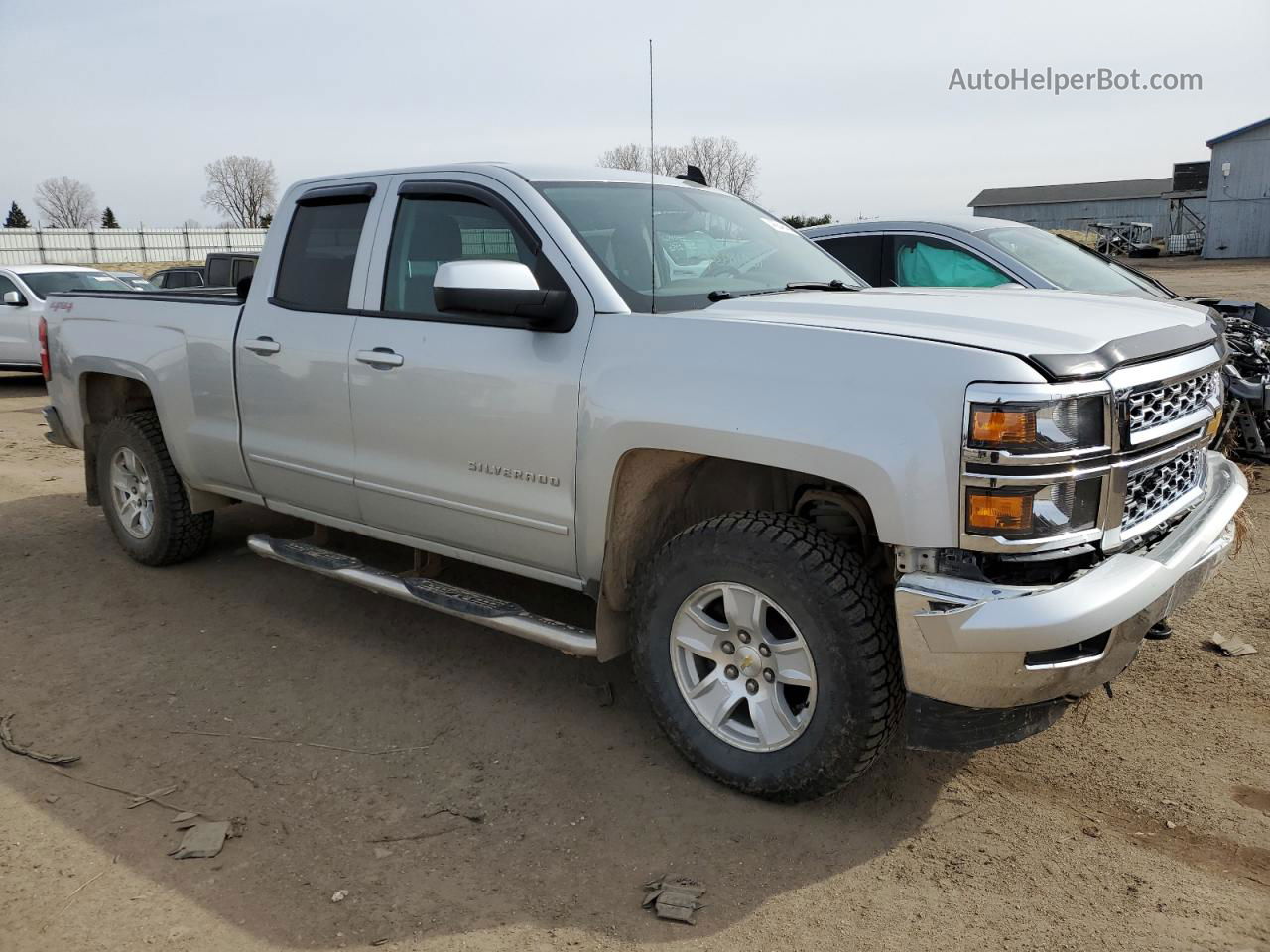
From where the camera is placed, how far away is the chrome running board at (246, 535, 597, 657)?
361cm

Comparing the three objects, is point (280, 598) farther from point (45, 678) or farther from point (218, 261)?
point (218, 261)

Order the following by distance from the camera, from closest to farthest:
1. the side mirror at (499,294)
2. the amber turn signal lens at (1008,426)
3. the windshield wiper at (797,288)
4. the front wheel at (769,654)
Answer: the amber turn signal lens at (1008,426)
the front wheel at (769,654)
the side mirror at (499,294)
the windshield wiper at (797,288)

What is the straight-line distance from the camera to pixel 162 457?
546cm

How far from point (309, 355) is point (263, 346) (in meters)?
0.35

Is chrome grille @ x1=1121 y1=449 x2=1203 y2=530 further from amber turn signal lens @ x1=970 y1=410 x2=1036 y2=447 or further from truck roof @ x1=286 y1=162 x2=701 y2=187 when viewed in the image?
truck roof @ x1=286 y1=162 x2=701 y2=187

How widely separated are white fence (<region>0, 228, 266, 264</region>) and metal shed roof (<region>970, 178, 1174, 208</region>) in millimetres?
42839

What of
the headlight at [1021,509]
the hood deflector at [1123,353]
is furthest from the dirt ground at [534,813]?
the hood deflector at [1123,353]

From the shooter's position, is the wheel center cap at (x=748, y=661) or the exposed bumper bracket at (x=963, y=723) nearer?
the exposed bumper bracket at (x=963, y=723)

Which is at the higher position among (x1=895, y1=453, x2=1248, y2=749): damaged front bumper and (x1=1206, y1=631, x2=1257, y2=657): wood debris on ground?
(x1=895, y1=453, x2=1248, y2=749): damaged front bumper

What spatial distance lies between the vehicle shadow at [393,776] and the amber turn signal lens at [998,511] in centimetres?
106

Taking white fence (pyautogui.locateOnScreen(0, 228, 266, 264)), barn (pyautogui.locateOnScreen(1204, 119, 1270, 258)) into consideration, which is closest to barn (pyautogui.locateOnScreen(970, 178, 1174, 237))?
barn (pyautogui.locateOnScreen(1204, 119, 1270, 258))

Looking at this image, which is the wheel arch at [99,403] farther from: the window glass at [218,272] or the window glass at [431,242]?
the window glass at [218,272]

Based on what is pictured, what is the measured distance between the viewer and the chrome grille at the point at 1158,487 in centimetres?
301

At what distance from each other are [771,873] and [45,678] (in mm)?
3178
